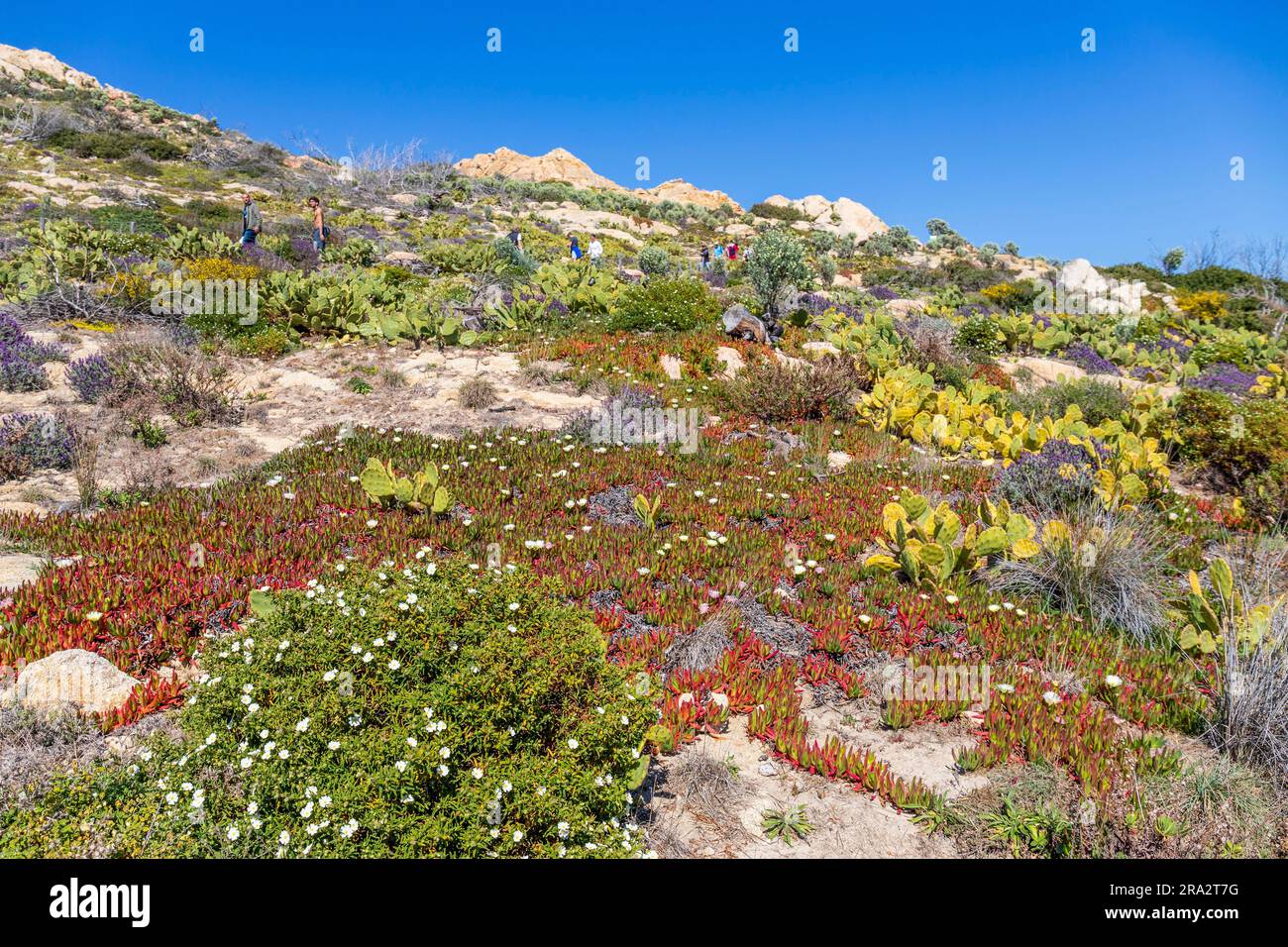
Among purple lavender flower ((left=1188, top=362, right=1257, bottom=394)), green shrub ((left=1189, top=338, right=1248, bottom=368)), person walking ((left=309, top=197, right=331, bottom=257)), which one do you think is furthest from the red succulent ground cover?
green shrub ((left=1189, top=338, right=1248, bottom=368))

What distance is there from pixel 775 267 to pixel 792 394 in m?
6.28

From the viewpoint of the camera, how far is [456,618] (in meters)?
3.40

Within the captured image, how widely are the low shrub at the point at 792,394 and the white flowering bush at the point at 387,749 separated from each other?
7.83 metres

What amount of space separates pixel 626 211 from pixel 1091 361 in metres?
36.7

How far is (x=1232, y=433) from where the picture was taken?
9320 millimetres

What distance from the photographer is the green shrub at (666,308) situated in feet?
A: 49.3

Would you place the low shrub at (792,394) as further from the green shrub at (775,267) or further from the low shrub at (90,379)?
the low shrub at (90,379)

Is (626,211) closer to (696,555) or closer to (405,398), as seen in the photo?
(405,398)

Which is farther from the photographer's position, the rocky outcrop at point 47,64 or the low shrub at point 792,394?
the rocky outcrop at point 47,64

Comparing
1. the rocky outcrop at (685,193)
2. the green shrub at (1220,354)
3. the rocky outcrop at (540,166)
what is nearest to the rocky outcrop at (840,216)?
the rocky outcrop at (685,193)

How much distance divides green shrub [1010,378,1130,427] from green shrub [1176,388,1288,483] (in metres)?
1.52

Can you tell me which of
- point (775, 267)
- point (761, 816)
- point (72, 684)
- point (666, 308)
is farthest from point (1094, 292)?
point (72, 684)

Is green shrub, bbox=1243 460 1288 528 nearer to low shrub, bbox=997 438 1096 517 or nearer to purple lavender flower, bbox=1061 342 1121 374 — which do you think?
low shrub, bbox=997 438 1096 517

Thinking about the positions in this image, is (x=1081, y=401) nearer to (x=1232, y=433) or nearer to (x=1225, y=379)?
(x=1232, y=433)
